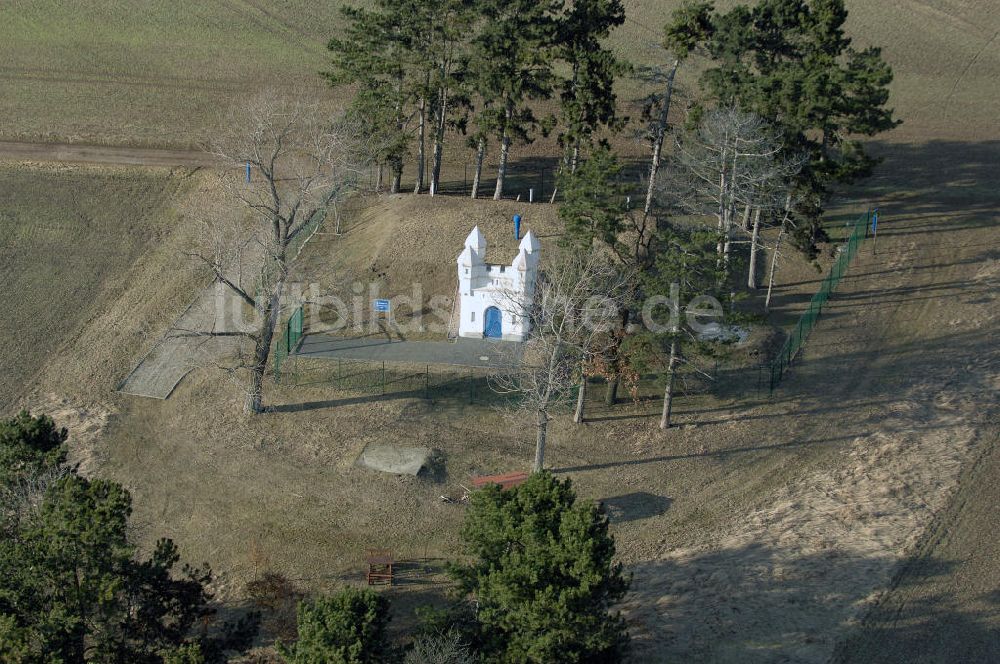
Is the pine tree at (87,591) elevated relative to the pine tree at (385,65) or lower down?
lower down

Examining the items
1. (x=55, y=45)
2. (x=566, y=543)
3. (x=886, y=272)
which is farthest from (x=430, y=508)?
(x=55, y=45)

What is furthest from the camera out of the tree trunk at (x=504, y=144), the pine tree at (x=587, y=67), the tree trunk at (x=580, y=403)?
the tree trunk at (x=504, y=144)

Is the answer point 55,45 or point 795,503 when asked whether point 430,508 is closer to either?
point 795,503

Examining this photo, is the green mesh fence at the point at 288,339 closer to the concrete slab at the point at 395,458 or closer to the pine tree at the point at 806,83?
the concrete slab at the point at 395,458

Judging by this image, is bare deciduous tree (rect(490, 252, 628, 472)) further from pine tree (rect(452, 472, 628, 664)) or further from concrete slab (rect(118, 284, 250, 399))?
concrete slab (rect(118, 284, 250, 399))

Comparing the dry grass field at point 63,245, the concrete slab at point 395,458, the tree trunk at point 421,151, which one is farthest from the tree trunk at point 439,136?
the concrete slab at point 395,458

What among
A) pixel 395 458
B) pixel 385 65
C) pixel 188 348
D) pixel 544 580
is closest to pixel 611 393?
pixel 395 458
